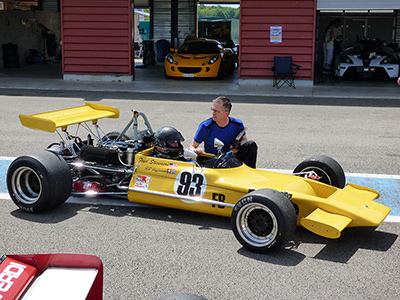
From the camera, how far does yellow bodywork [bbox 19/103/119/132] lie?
639 centimetres

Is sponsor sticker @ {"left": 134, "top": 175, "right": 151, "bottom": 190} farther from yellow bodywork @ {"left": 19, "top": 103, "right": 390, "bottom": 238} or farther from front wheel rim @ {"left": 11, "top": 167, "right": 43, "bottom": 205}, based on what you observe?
front wheel rim @ {"left": 11, "top": 167, "right": 43, "bottom": 205}

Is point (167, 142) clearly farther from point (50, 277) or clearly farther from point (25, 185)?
point (50, 277)

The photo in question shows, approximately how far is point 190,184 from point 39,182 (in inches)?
66.3

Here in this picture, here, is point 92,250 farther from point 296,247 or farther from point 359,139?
point 359,139

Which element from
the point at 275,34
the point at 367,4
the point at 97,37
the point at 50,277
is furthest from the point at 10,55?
the point at 50,277

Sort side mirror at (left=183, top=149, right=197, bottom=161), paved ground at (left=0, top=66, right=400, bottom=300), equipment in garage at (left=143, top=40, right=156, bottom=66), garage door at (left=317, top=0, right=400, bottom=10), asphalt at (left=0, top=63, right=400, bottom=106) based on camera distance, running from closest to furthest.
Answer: paved ground at (left=0, top=66, right=400, bottom=300) < side mirror at (left=183, top=149, right=197, bottom=161) < asphalt at (left=0, top=63, right=400, bottom=106) < garage door at (left=317, top=0, right=400, bottom=10) < equipment in garage at (left=143, top=40, right=156, bottom=66)

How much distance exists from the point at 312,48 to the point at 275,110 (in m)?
5.12

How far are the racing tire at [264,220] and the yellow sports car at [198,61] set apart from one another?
14642 millimetres

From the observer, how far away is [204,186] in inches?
230

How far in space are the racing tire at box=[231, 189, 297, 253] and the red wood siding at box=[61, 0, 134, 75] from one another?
14.8m

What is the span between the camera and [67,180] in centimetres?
616

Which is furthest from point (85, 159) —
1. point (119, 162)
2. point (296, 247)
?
point (296, 247)

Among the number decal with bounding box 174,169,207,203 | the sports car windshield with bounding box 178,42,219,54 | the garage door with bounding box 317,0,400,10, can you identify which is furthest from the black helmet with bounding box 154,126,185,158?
the sports car windshield with bounding box 178,42,219,54

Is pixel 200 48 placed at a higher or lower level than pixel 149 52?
higher
